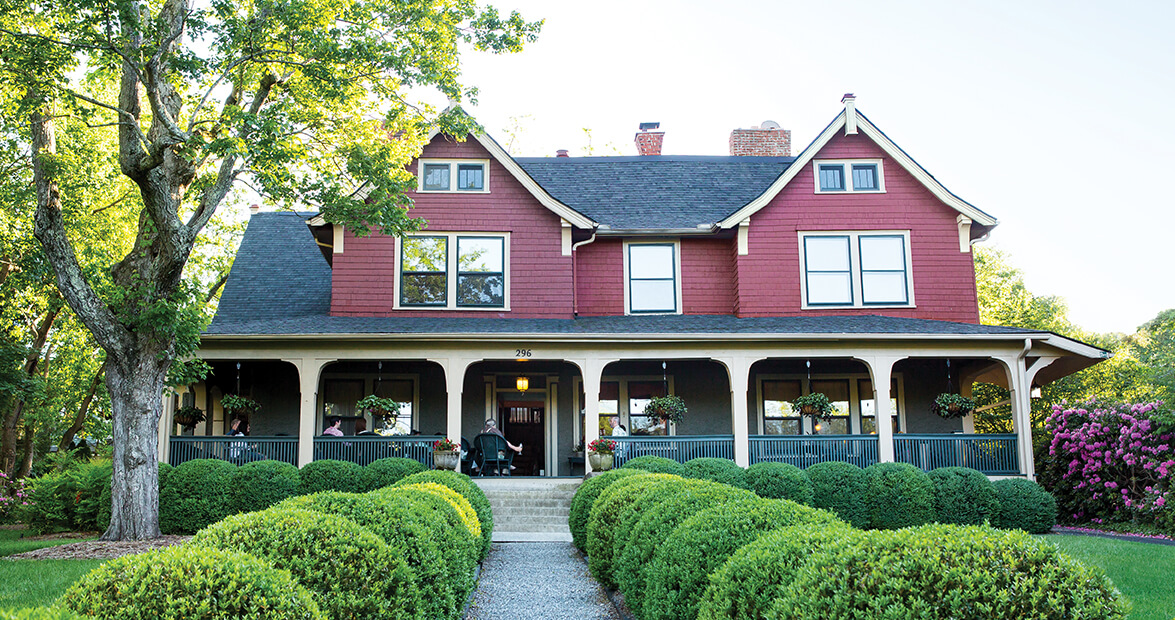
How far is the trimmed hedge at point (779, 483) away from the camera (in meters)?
13.4

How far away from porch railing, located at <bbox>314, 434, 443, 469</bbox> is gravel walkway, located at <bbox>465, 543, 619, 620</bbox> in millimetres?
4166

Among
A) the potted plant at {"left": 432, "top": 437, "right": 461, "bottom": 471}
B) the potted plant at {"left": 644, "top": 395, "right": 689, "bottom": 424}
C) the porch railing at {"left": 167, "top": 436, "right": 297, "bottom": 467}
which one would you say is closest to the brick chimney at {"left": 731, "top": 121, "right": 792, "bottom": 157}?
the potted plant at {"left": 644, "top": 395, "right": 689, "bottom": 424}

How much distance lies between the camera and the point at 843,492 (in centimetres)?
1382

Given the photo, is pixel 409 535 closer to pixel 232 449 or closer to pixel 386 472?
pixel 386 472

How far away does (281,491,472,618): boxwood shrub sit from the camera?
5746 mm

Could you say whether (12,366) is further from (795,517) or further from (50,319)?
(795,517)

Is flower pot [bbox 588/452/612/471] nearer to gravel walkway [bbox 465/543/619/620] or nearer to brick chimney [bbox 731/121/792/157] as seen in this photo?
gravel walkway [bbox 465/543/619/620]

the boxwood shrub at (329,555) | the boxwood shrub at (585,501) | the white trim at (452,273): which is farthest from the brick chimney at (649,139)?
the boxwood shrub at (329,555)

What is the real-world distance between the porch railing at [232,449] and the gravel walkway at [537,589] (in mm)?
5698

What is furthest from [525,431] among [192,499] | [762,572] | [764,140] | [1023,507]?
[762,572]

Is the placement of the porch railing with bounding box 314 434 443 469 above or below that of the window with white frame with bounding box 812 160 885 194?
below

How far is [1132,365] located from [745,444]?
15.8 m

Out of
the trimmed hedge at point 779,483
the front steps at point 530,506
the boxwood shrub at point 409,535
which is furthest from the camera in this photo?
the front steps at point 530,506

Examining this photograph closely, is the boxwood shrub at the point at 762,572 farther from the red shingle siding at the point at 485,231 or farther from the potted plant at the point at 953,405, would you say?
the red shingle siding at the point at 485,231
